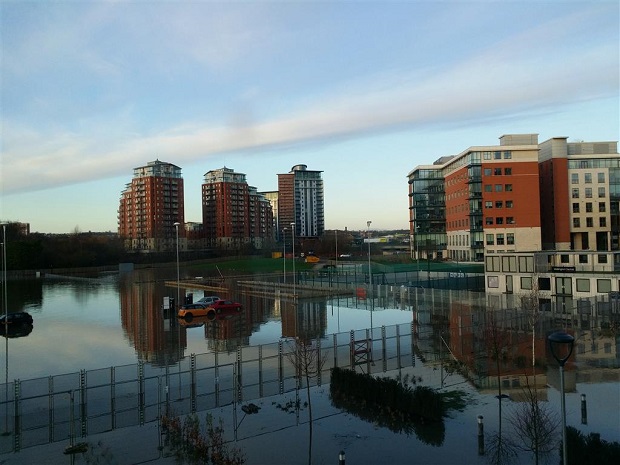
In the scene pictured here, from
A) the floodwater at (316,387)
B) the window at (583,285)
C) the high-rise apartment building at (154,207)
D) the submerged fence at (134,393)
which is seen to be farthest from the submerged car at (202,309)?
the high-rise apartment building at (154,207)

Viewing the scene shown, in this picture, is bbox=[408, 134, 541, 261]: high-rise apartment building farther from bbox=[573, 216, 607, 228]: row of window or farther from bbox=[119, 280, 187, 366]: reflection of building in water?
bbox=[119, 280, 187, 366]: reflection of building in water

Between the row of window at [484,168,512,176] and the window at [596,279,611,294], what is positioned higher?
the row of window at [484,168,512,176]

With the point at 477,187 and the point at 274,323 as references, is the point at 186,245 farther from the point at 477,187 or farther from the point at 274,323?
the point at 274,323

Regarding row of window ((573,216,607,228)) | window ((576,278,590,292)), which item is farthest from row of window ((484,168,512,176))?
window ((576,278,590,292))

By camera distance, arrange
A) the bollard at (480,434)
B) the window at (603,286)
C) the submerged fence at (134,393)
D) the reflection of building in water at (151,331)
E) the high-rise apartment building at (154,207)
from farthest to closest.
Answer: the high-rise apartment building at (154,207) → the window at (603,286) → the reflection of building in water at (151,331) → the submerged fence at (134,393) → the bollard at (480,434)

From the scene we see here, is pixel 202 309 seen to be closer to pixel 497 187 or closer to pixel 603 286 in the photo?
pixel 603 286

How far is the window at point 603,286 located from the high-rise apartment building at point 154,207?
116643 millimetres

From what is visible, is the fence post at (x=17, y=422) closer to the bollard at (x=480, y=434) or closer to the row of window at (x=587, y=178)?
the bollard at (x=480, y=434)

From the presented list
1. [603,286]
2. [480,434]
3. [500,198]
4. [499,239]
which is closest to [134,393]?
[480,434]

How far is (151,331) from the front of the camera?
31.7 m

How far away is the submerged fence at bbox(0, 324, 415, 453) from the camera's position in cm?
1390

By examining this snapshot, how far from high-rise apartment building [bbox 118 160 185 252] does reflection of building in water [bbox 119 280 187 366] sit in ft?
294

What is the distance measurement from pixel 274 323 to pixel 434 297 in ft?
40.3

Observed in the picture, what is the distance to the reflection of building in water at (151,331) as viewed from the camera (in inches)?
955
